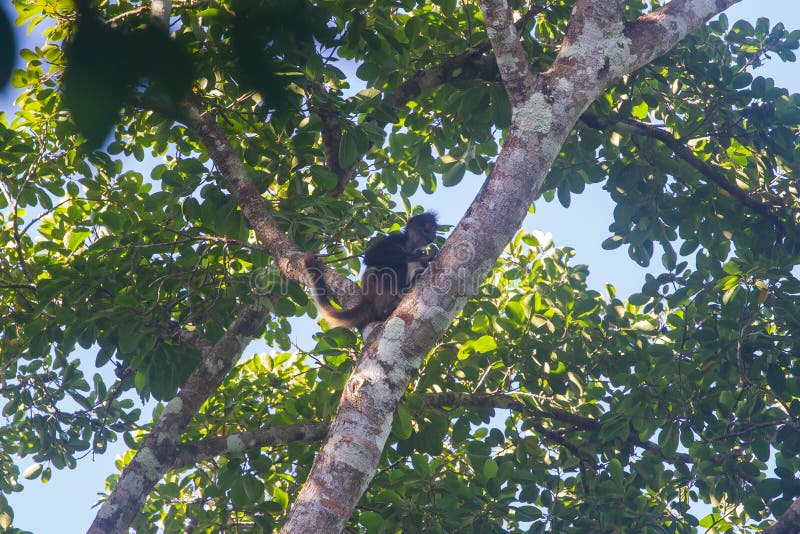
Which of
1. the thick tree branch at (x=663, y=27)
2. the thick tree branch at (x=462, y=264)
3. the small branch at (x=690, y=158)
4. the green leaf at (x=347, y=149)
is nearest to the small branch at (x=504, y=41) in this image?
the thick tree branch at (x=462, y=264)

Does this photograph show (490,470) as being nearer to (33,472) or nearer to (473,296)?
(473,296)

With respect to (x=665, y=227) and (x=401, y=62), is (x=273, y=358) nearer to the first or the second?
(x=401, y=62)

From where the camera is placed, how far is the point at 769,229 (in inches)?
200

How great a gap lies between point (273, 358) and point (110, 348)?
5.23 feet

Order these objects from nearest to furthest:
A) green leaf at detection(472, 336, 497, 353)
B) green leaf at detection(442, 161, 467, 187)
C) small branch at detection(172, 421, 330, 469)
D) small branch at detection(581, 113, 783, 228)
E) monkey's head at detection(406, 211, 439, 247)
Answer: green leaf at detection(472, 336, 497, 353) < small branch at detection(172, 421, 330, 469) < small branch at detection(581, 113, 783, 228) < green leaf at detection(442, 161, 467, 187) < monkey's head at detection(406, 211, 439, 247)

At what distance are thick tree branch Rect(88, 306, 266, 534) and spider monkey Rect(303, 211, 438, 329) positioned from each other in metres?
0.69

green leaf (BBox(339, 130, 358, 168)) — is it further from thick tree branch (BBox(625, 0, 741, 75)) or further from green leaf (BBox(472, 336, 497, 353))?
thick tree branch (BBox(625, 0, 741, 75))

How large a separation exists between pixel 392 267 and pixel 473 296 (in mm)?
2406

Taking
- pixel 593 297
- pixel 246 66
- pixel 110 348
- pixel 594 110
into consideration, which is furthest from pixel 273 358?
pixel 246 66

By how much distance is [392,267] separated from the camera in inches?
228

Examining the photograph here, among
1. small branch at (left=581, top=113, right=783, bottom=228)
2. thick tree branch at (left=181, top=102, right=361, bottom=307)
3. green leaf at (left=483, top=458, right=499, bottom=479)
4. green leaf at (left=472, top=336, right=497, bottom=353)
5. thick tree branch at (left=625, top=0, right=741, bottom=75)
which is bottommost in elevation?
green leaf at (left=483, top=458, right=499, bottom=479)

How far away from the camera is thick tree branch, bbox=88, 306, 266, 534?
4215mm

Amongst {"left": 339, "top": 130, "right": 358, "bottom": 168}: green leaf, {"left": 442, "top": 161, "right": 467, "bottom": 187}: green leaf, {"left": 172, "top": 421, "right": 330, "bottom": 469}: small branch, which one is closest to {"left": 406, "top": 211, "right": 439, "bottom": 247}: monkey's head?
{"left": 442, "top": 161, "right": 467, "bottom": 187}: green leaf

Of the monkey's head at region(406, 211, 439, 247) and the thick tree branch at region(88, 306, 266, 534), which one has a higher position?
the monkey's head at region(406, 211, 439, 247)
